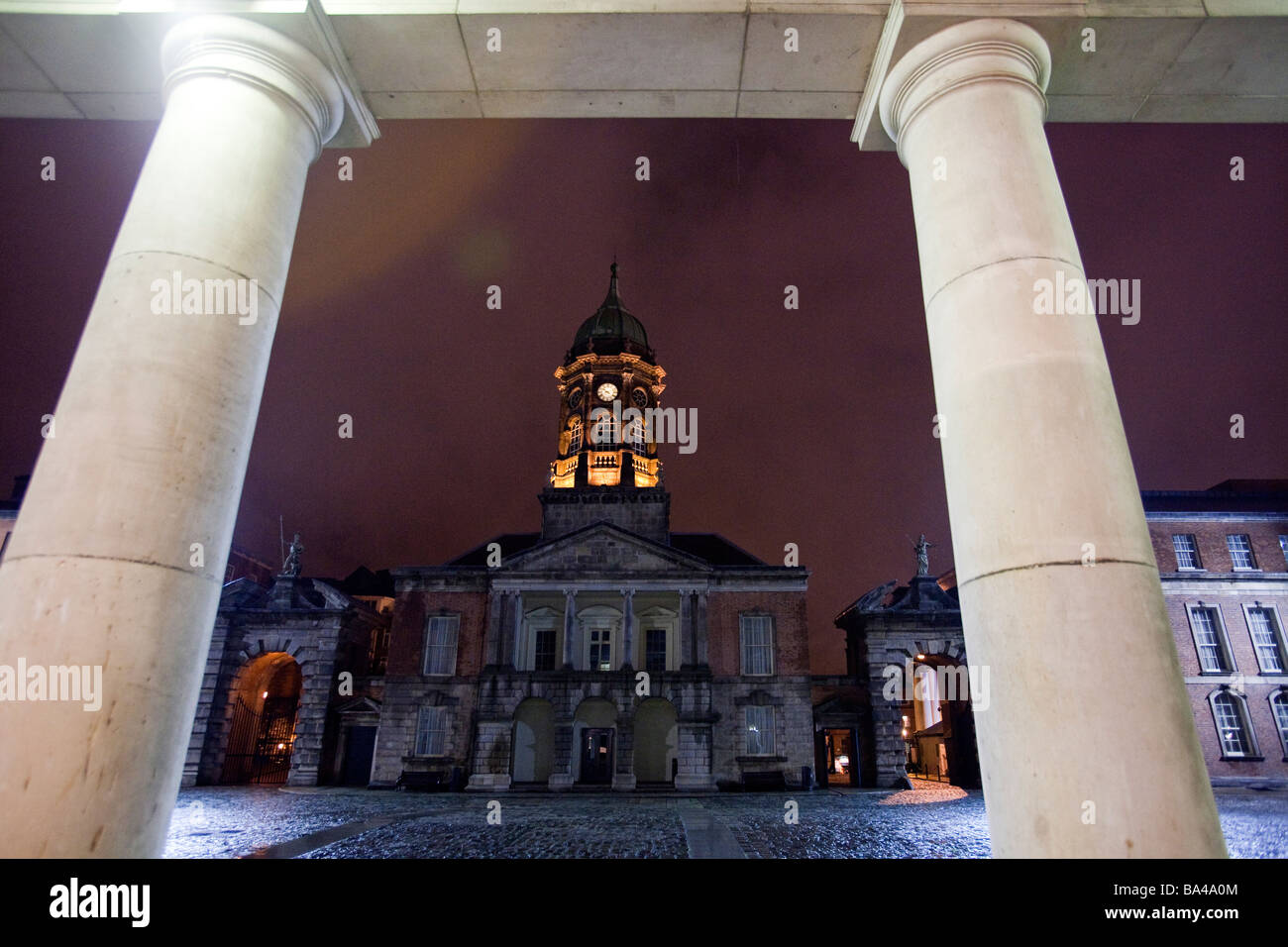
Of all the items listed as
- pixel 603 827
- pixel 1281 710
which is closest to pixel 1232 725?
pixel 1281 710

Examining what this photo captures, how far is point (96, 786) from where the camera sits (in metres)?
2.75

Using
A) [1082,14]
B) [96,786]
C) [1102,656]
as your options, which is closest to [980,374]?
[1102,656]

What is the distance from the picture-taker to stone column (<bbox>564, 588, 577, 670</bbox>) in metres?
32.2

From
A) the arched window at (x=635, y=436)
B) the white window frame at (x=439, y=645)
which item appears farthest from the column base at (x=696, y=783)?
the arched window at (x=635, y=436)

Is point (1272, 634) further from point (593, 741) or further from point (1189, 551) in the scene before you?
point (593, 741)

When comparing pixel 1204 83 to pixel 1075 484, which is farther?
pixel 1204 83

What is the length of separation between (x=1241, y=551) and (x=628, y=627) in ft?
95.7

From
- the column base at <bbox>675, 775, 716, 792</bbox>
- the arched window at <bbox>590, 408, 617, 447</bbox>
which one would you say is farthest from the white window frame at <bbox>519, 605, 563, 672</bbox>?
the arched window at <bbox>590, 408, 617, 447</bbox>

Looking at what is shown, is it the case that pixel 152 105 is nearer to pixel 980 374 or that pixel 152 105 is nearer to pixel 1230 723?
pixel 980 374

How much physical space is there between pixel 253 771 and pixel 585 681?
16.3m

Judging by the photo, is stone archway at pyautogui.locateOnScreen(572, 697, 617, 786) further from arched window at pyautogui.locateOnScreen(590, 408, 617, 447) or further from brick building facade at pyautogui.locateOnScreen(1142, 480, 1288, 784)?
brick building facade at pyautogui.locateOnScreen(1142, 480, 1288, 784)

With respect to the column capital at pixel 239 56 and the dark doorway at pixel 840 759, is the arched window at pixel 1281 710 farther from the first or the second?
the column capital at pixel 239 56
